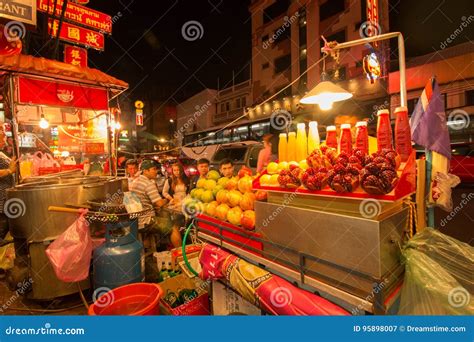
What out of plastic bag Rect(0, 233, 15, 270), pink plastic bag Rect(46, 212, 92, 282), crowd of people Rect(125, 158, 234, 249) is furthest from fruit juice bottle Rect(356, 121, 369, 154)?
plastic bag Rect(0, 233, 15, 270)

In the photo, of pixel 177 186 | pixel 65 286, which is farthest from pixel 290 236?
pixel 177 186

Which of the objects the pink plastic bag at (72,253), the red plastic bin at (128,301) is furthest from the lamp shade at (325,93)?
the pink plastic bag at (72,253)

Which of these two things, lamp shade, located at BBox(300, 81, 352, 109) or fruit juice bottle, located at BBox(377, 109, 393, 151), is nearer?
fruit juice bottle, located at BBox(377, 109, 393, 151)

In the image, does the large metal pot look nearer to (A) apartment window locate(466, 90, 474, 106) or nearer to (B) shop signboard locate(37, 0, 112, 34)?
(B) shop signboard locate(37, 0, 112, 34)

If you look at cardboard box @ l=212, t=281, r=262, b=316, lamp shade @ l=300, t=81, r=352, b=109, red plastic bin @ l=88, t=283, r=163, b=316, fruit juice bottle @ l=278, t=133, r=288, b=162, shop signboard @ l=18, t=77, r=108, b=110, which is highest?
shop signboard @ l=18, t=77, r=108, b=110

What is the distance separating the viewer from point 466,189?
7098 mm

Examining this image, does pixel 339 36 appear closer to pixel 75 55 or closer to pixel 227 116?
pixel 227 116

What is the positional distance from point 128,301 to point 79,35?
8.57 metres

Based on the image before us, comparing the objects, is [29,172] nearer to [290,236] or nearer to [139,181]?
[139,181]

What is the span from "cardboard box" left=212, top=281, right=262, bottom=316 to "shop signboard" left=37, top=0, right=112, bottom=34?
28.2 ft

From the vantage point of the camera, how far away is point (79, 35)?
7.66 meters

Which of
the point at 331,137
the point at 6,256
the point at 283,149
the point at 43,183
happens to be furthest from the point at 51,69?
the point at 331,137

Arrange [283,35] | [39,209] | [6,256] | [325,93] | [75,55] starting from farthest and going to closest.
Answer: [283,35], [75,55], [6,256], [39,209], [325,93]

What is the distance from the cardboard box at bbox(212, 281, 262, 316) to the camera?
6.98 feet
